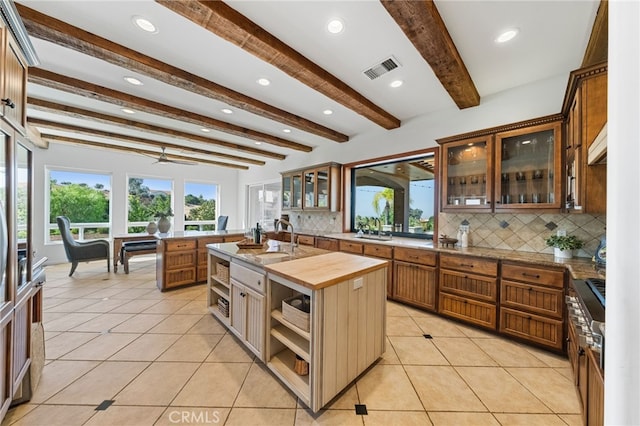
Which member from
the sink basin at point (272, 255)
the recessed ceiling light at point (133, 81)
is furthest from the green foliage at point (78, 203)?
the sink basin at point (272, 255)

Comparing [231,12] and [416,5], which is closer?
[416,5]

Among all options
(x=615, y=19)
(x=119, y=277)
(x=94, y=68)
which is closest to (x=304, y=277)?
(x=615, y=19)

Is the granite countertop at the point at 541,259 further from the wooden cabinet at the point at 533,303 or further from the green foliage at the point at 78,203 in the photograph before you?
the green foliage at the point at 78,203

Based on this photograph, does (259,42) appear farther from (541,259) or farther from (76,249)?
(76,249)

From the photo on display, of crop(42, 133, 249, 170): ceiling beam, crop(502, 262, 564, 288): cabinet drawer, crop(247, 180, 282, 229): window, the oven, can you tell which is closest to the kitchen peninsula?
the oven

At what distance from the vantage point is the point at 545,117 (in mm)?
2490

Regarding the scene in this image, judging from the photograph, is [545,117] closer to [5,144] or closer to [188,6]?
[188,6]

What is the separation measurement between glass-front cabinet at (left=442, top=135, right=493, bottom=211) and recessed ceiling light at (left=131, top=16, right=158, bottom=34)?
10.9ft

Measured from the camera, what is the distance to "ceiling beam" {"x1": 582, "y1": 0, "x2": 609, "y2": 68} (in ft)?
5.47

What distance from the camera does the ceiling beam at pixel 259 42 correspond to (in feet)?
5.37

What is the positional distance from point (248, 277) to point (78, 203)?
256 inches

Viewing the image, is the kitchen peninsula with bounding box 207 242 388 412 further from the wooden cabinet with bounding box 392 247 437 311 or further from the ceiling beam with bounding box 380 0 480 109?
the ceiling beam with bounding box 380 0 480 109

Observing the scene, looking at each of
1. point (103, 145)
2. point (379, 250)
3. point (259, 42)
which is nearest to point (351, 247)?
point (379, 250)

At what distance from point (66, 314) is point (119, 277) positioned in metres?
1.78
